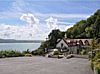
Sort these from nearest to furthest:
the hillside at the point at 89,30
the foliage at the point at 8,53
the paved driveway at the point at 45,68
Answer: the paved driveway at the point at 45,68 < the foliage at the point at 8,53 < the hillside at the point at 89,30

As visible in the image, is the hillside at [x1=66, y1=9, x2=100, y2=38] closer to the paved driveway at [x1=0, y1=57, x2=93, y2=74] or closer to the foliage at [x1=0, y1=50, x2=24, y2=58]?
the foliage at [x1=0, y1=50, x2=24, y2=58]

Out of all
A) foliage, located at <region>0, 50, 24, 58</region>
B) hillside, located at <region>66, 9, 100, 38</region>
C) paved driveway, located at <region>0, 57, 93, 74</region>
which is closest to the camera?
paved driveway, located at <region>0, 57, 93, 74</region>

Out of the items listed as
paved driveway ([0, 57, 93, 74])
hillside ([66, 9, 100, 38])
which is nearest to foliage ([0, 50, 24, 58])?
paved driveway ([0, 57, 93, 74])

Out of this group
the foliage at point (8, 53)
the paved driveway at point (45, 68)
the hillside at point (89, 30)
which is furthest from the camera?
the hillside at point (89, 30)

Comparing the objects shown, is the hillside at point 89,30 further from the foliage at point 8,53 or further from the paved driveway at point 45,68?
the paved driveway at point 45,68

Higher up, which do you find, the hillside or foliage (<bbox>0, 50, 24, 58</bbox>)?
the hillside

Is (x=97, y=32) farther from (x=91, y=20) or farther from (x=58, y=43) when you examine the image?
(x=91, y=20)

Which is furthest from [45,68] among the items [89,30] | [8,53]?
[89,30]

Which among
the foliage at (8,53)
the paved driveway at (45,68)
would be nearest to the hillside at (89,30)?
the foliage at (8,53)

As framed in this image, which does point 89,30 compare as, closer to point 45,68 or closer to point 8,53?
point 8,53

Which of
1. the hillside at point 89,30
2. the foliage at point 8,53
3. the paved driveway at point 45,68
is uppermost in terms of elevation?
the hillside at point 89,30

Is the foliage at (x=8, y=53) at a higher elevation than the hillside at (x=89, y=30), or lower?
lower

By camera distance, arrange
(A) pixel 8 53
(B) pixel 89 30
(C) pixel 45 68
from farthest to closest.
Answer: (B) pixel 89 30, (A) pixel 8 53, (C) pixel 45 68

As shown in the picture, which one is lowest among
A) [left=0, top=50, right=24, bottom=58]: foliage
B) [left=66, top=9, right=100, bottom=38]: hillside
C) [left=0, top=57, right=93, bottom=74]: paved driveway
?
[left=0, top=57, right=93, bottom=74]: paved driveway
